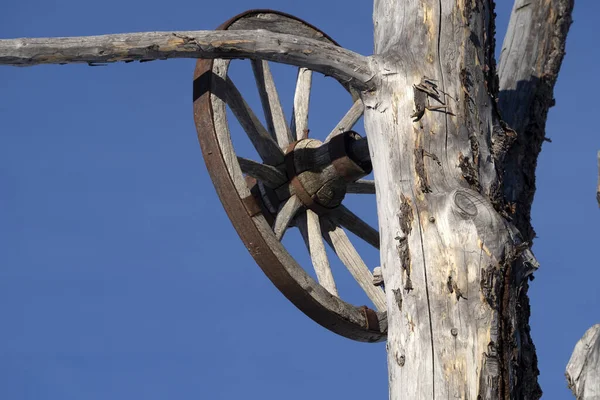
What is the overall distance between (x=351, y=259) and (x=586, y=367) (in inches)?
70.5

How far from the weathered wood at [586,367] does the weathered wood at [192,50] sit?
1.24m

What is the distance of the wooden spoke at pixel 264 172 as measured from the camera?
16.7ft

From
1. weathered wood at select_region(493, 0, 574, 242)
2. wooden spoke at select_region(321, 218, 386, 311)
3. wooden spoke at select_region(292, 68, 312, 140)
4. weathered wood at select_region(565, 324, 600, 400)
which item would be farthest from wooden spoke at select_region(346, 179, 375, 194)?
weathered wood at select_region(565, 324, 600, 400)

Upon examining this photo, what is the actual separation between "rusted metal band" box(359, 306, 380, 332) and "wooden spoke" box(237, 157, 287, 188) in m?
0.75

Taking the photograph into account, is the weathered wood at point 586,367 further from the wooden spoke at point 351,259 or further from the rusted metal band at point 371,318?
the wooden spoke at point 351,259

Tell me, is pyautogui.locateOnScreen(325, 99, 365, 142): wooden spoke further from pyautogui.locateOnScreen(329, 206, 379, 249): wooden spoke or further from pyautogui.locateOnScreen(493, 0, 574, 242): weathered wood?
pyautogui.locateOnScreen(493, 0, 574, 242): weathered wood

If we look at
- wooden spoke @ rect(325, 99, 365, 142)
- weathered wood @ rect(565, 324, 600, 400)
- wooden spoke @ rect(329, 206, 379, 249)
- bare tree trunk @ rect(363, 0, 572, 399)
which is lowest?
weathered wood @ rect(565, 324, 600, 400)

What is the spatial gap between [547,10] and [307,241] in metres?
1.57

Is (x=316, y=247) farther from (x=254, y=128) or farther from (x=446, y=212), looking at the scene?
(x=446, y=212)

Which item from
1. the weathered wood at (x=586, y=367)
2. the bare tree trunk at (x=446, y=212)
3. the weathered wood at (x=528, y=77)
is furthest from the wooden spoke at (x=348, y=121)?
the weathered wood at (x=586, y=367)

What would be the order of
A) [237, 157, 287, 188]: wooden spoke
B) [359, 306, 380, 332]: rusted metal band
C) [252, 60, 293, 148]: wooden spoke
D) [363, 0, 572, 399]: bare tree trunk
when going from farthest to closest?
1. [252, 60, 293, 148]: wooden spoke
2. [237, 157, 287, 188]: wooden spoke
3. [359, 306, 380, 332]: rusted metal band
4. [363, 0, 572, 399]: bare tree trunk

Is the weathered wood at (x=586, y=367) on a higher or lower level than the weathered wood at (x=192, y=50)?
lower

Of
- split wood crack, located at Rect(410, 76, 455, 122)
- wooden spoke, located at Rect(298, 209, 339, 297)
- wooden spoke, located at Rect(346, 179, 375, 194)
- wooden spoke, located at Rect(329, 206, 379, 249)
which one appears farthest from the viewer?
wooden spoke, located at Rect(346, 179, 375, 194)

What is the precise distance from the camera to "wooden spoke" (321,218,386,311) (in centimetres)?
531
